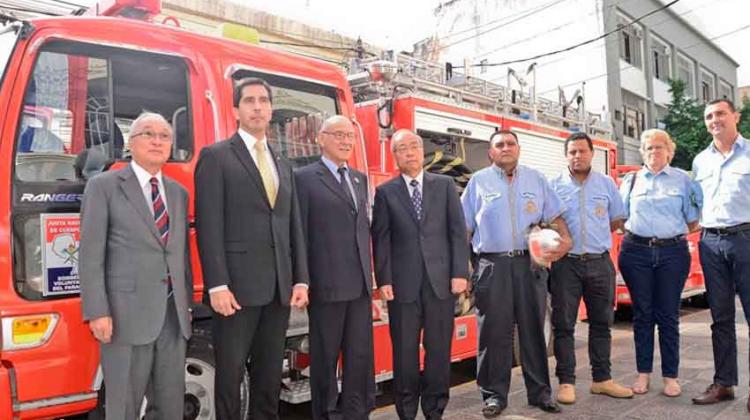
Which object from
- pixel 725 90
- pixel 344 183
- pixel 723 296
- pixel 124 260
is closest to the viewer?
pixel 124 260

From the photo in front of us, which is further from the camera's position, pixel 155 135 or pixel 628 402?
pixel 628 402

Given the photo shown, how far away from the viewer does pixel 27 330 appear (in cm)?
283

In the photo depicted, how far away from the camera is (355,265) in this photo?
11.6 ft

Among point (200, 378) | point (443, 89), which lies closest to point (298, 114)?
point (200, 378)

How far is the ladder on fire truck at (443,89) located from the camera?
5.09 metres

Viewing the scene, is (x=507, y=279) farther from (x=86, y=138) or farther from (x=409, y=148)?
(x=86, y=138)

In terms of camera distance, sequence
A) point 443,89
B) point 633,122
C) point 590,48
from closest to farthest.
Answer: point 443,89, point 590,48, point 633,122

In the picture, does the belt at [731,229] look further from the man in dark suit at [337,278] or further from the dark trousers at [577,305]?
the man in dark suit at [337,278]

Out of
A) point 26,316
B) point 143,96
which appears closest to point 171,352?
point 26,316

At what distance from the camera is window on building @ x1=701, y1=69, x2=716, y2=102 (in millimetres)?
30766

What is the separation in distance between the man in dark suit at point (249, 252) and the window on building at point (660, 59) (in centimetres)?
2442

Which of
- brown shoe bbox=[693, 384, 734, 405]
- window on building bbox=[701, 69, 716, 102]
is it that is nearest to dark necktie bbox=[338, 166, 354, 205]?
brown shoe bbox=[693, 384, 734, 405]

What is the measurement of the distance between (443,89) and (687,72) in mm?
27383

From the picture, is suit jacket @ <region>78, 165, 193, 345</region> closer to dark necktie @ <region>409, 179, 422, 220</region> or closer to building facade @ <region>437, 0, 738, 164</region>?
dark necktie @ <region>409, 179, 422, 220</region>
